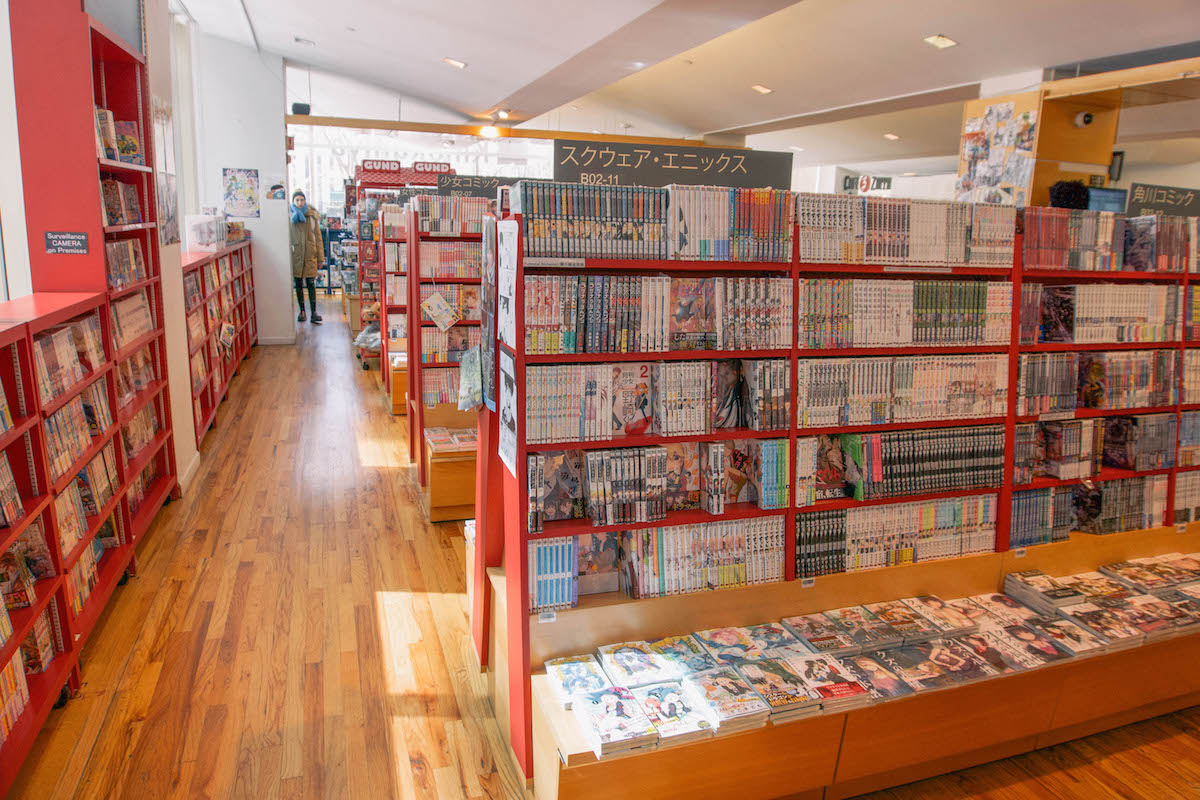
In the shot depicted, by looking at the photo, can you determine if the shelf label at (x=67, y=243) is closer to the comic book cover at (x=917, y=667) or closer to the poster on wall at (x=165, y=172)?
the poster on wall at (x=165, y=172)

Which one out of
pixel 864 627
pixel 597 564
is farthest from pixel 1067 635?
pixel 597 564

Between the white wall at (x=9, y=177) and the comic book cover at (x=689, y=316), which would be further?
the white wall at (x=9, y=177)

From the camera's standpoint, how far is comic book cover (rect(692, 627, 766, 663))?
2588mm

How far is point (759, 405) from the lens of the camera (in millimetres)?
2688

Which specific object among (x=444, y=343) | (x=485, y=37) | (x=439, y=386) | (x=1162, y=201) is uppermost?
(x=485, y=37)

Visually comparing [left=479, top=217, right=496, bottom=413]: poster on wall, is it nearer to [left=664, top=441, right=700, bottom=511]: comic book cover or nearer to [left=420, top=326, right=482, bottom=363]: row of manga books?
[left=664, top=441, right=700, bottom=511]: comic book cover

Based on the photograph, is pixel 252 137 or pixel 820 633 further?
pixel 252 137

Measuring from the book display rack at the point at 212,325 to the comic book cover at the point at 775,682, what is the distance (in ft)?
15.4

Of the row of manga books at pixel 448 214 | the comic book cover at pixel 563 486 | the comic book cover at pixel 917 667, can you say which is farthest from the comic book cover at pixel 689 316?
the row of manga books at pixel 448 214

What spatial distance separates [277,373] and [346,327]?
3762 mm

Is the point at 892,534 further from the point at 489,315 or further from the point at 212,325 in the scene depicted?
the point at 212,325

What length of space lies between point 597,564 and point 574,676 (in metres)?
0.41

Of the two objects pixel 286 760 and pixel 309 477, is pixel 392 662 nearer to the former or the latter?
pixel 286 760

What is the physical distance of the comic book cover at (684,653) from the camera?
8.24 ft
